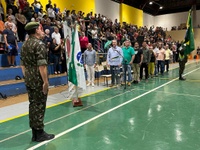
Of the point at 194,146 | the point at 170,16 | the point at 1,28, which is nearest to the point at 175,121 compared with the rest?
the point at 194,146

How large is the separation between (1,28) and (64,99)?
4695 millimetres

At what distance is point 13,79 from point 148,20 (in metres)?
26.5

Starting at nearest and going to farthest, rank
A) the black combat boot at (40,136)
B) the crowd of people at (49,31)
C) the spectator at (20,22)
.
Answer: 1. the black combat boot at (40,136)
2. the crowd of people at (49,31)
3. the spectator at (20,22)

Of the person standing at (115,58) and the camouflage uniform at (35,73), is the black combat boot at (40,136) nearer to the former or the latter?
the camouflage uniform at (35,73)

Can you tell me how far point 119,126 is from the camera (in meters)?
4.08

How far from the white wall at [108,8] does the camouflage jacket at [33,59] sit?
17131 millimetres

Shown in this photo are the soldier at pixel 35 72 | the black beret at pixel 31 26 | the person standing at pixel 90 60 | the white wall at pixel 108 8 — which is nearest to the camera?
the soldier at pixel 35 72

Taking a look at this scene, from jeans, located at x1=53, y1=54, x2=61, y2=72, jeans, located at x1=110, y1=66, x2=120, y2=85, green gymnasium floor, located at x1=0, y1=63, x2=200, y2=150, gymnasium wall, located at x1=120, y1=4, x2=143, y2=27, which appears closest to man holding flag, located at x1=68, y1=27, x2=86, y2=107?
green gymnasium floor, located at x1=0, y1=63, x2=200, y2=150

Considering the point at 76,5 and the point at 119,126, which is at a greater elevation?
the point at 76,5

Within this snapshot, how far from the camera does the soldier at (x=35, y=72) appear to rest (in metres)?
3.21

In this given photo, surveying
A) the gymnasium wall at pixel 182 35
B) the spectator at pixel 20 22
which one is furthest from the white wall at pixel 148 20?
the spectator at pixel 20 22

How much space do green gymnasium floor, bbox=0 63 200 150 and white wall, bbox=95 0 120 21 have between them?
1510 cm

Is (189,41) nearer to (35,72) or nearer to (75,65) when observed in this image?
(75,65)

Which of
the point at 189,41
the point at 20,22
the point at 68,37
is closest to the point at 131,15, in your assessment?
the point at 189,41
